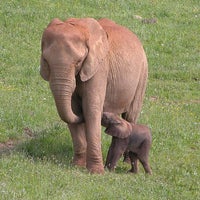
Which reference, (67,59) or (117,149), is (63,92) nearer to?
(67,59)

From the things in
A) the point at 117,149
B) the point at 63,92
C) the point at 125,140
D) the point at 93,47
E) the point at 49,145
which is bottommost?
the point at 49,145

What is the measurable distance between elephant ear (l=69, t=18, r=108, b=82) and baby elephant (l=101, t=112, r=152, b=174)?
79 cm

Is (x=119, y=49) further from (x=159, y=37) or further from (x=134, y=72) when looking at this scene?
(x=159, y=37)

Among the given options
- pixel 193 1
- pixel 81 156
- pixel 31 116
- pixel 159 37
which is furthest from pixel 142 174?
pixel 193 1

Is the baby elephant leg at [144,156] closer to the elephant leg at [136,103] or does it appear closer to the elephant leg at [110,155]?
the elephant leg at [110,155]

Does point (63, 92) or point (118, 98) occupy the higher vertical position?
point (63, 92)

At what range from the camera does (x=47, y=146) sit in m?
12.8

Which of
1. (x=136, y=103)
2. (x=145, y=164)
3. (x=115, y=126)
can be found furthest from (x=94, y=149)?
(x=136, y=103)

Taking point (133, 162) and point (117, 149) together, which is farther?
point (133, 162)

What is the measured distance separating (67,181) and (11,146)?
251 cm

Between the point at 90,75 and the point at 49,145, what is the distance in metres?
1.77

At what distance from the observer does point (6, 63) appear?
60.7ft

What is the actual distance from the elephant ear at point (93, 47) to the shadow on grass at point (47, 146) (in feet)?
4.53

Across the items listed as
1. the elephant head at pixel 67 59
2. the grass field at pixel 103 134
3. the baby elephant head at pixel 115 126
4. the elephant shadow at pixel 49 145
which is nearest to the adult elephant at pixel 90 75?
the elephant head at pixel 67 59
